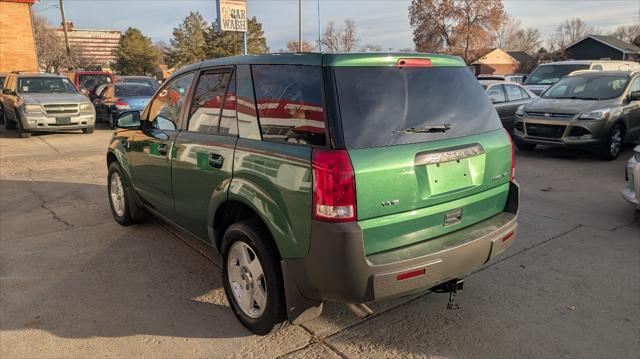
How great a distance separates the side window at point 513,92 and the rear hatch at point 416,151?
979 cm

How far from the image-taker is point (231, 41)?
53969 millimetres

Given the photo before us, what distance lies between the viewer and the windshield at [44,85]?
541 inches

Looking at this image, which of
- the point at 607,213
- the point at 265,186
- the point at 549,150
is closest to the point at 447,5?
→ the point at 549,150

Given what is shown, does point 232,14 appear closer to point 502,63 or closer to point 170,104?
point 170,104

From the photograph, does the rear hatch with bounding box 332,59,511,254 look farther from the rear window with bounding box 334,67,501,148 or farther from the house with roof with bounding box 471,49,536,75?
the house with roof with bounding box 471,49,536,75

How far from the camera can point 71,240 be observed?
5.02m

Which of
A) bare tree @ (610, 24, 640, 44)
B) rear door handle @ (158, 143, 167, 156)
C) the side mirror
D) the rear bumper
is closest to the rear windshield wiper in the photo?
the rear bumper

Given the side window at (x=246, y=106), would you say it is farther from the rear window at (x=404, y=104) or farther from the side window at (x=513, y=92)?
the side window at (x=513, y=92)

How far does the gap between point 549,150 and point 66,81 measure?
45.1ft

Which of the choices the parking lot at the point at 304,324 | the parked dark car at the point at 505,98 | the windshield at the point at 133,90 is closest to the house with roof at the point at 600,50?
the parked dark car at the point at 505,98

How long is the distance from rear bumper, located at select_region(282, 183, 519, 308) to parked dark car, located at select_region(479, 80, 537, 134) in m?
9.46

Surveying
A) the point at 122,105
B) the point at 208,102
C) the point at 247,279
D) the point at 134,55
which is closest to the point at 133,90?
the point at 122,105

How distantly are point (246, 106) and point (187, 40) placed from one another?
63.4 meters

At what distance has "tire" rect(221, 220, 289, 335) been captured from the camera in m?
2.88
